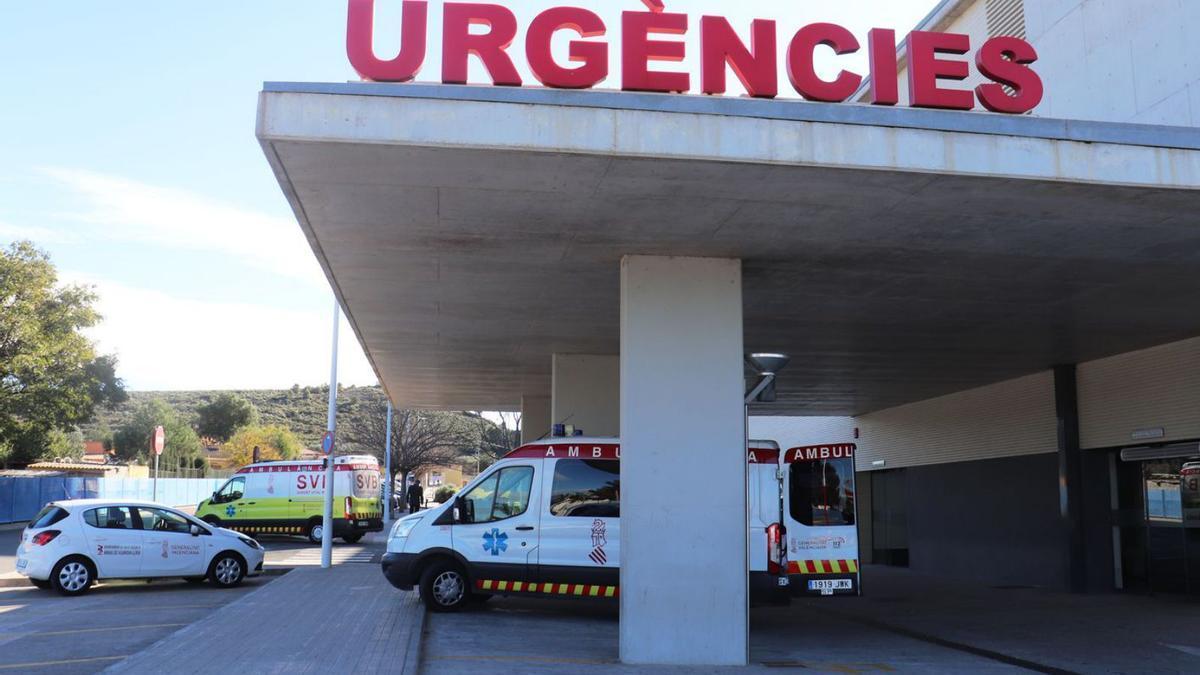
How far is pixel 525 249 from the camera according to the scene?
415 inches

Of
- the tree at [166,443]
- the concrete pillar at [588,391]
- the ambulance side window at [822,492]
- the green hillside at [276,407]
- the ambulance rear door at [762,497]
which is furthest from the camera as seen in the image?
the green hillside at [276,407]

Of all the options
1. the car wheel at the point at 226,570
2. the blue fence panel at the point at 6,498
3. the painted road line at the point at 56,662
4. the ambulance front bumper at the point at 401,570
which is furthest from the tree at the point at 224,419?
the painted road line at the point at 56,662

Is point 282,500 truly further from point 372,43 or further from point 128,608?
point 372,43

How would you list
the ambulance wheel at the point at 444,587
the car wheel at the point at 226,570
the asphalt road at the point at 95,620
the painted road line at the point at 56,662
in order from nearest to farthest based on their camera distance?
the painted road line at the point at 56,662 < the asphalt road at the point at 95,620 < the ambulance wheel at the point at 444,587 < the car wheel at the point at 226,570

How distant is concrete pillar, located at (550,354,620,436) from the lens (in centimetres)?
1803

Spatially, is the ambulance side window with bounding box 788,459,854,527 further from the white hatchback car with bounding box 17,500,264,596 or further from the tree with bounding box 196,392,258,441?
the tree with bounding box 196,392,258,441

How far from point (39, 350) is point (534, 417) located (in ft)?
75.3

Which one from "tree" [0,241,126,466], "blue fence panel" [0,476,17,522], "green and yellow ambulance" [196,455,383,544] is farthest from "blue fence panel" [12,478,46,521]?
"green and yellow ambulance" [196,455,383,544]

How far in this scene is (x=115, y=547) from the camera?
15.8 meters

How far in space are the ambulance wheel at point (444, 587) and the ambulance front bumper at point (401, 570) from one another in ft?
0.67

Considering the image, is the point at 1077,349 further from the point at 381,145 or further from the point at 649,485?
the point at 381,145

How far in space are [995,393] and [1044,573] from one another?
3.84 m

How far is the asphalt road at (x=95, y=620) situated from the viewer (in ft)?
33.1

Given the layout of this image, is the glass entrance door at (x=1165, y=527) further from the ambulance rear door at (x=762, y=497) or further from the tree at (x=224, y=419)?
the tree at (x=224, y=419)
